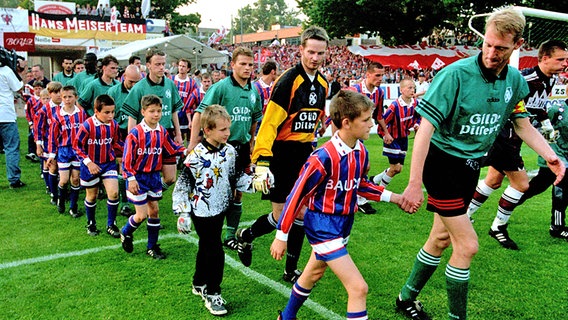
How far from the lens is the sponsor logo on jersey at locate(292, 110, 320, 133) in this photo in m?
4.22

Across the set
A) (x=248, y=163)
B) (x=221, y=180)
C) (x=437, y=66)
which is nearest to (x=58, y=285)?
(x=221, y=180)

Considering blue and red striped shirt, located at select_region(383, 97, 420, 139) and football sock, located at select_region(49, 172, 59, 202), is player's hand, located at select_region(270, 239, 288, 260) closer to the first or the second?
blue and red striped shirt, located at select_region(383, 97, 420, 139)

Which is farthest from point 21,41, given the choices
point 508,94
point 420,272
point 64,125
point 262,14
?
point 262,14

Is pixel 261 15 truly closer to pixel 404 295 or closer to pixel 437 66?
pixel 437 66

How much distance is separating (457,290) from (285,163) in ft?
5.91

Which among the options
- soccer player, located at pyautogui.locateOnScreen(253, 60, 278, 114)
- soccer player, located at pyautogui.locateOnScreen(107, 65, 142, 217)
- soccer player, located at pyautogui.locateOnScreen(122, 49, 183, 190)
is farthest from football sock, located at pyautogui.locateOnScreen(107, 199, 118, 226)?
soccer player, located at pyautogui.locateOnScreen(253, 60, 278, 114)

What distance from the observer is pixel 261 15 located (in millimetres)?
148125

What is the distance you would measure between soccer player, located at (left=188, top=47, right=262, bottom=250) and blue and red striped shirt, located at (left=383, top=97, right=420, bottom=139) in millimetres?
2798

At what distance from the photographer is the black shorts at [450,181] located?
3.20 meters

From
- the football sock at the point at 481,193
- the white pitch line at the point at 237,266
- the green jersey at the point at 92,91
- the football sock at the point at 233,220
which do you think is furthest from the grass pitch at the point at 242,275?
the green jersey at the point at 92,91

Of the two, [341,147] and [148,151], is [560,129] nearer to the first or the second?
[341,147]

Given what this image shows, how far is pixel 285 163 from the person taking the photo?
14.1 ft

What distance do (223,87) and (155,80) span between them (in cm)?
158

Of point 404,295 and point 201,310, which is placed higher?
point 404,295
